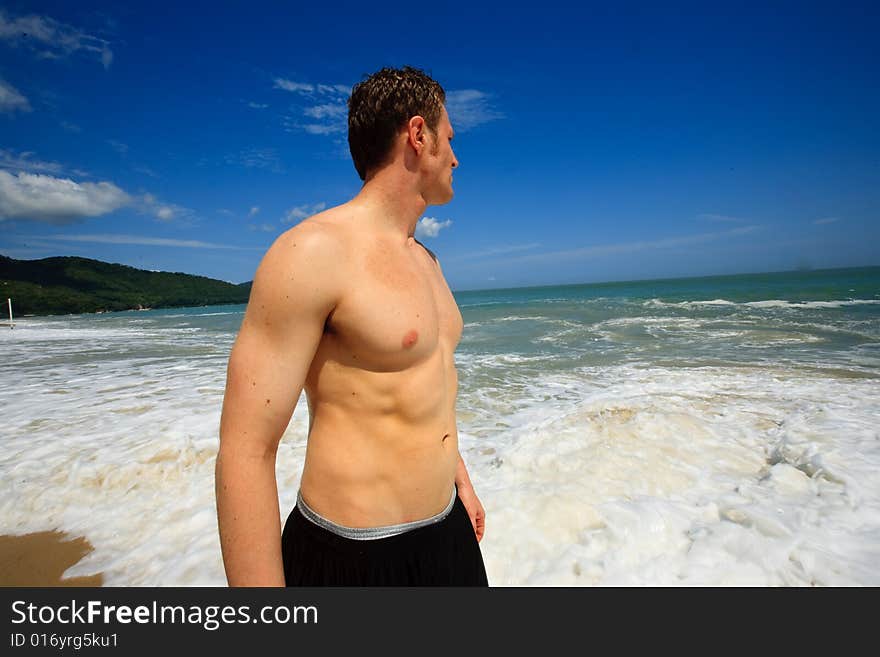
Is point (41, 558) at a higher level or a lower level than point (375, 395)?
lower

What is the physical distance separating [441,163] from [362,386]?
2.54 ft

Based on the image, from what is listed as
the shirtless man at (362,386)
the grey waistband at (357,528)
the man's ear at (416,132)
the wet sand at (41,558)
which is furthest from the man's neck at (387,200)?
the wet sand at (41,558)

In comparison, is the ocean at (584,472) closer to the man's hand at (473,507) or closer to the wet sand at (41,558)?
the wet sand at (41,558)

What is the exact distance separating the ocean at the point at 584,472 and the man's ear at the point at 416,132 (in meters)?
2.50

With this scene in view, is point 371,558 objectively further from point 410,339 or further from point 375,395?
point 410,339

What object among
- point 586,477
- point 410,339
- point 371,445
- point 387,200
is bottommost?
point 586,477

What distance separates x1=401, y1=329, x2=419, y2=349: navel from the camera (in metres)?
1.21

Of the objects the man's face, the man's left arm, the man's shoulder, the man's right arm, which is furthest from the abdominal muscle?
the man's face

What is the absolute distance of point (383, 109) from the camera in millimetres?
1322

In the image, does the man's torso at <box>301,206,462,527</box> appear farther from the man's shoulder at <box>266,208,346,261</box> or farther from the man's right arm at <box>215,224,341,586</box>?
the man's right arm at <box>215,224,341,586</box>

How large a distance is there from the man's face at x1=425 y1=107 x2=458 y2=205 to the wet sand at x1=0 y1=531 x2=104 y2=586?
3154 millimetres

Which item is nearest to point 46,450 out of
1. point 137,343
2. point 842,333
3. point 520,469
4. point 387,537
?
point 520,469

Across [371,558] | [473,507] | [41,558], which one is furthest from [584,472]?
[41,558]

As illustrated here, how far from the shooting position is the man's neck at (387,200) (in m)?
1.33
